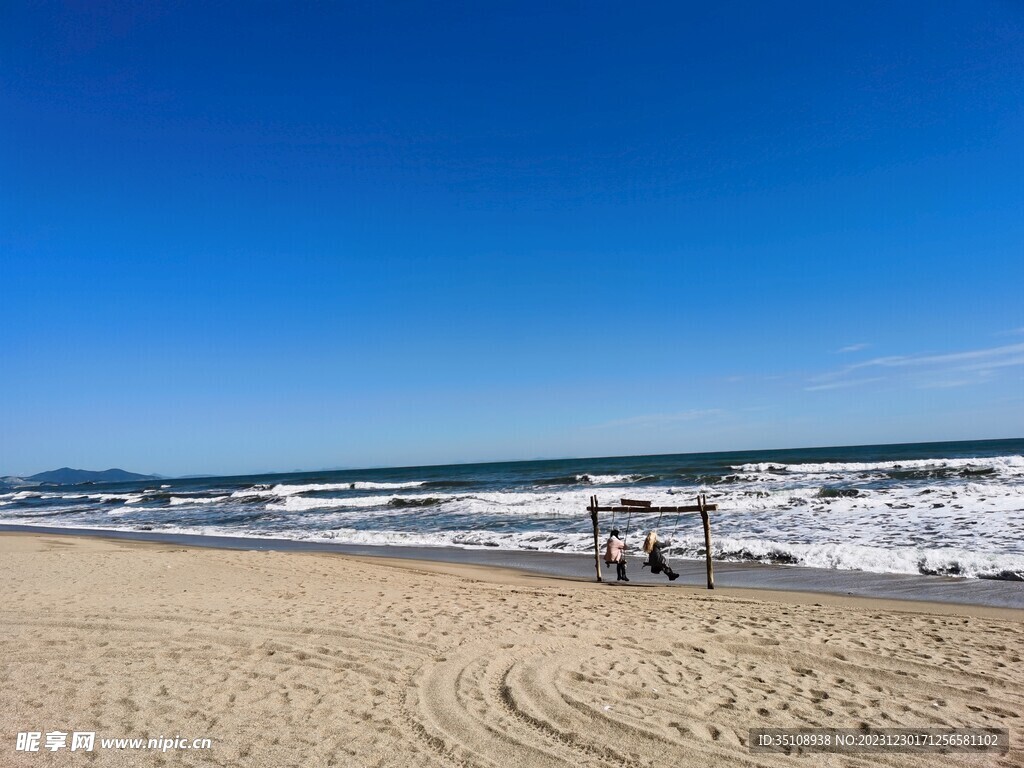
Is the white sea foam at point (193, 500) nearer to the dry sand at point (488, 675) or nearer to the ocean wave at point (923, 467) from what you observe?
the dry sand at point (488, 675)

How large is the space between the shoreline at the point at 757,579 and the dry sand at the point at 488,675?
26.9 inches

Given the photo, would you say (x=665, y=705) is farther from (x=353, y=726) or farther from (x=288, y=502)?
(x=288, y=502)

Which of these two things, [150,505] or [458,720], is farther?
[150,505]

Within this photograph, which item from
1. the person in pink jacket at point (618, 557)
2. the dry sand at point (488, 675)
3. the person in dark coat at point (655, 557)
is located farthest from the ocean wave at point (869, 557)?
the person in pink jacket at point (618, 557)

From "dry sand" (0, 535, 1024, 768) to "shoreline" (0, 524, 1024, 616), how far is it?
0.68 metres

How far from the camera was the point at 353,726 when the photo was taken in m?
4.91

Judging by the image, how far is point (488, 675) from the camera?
6039 mm

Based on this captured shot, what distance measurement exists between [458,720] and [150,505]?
A: 43106 millimetres

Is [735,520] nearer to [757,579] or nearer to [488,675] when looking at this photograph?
[757,579]

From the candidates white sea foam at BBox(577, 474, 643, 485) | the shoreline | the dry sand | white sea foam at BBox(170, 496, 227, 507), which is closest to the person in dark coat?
the shoreline

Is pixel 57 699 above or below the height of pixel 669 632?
above

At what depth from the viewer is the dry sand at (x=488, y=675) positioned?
183 inches

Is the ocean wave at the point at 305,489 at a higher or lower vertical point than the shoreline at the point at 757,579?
higher

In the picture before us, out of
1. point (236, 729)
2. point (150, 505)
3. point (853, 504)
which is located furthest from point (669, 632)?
point (150, 505)
